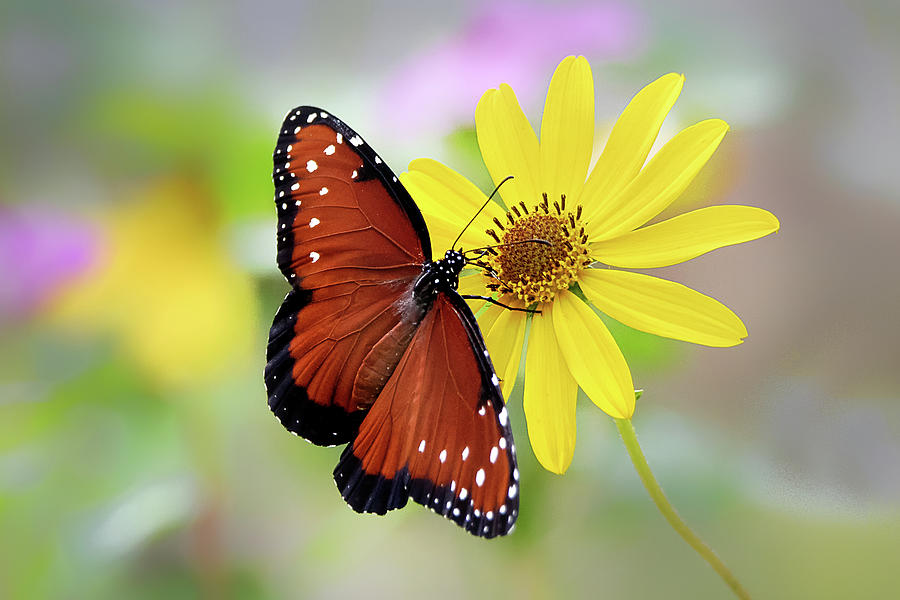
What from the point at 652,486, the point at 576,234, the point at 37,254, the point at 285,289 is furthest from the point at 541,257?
the point at 37,254

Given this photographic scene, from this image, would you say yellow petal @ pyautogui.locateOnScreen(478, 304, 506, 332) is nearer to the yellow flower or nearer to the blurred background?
the yellow flower

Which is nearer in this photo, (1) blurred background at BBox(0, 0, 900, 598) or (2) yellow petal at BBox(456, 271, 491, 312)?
(2) yellow petal at BBox(456, 271, 491, 312)

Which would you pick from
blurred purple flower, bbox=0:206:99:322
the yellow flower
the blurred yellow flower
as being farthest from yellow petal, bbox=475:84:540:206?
blurred purple flower, bbox=0:206:99:322

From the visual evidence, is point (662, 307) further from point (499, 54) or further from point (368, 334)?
point (499, 54)

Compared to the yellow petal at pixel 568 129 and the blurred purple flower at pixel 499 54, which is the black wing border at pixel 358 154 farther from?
the blurred purple flower at pixel 499 54

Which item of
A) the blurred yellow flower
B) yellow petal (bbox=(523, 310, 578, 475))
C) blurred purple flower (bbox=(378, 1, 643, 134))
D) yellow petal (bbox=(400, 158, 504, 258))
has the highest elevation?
blurred purple flower (bbox=(378, 1, 643, 134))

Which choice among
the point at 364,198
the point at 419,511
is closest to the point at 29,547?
the point at 419,511
